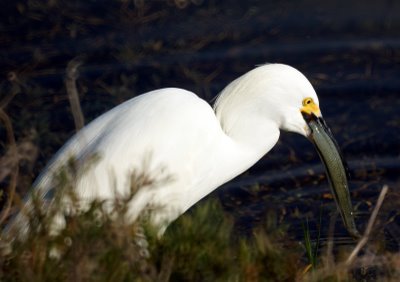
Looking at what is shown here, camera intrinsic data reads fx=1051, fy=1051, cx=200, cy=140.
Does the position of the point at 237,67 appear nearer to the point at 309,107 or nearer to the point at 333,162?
the point at 333,162

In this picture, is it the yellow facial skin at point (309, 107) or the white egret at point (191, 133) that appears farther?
the yellow facial skin at point (309, 107)

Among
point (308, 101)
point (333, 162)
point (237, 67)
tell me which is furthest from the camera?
point (237, 67)

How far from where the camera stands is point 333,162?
5.61 metres

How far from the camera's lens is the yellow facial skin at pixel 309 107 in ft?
17.4

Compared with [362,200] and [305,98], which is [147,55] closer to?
[362,200]

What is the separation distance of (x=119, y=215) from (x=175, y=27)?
17.4 ft

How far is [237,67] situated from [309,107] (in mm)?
3000

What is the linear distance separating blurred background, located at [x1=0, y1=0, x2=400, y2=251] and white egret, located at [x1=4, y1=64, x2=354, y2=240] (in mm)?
1129

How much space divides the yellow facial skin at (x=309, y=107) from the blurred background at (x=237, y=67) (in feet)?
4.03

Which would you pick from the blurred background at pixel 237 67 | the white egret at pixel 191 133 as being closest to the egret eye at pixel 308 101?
the white egret at pixel 191 133

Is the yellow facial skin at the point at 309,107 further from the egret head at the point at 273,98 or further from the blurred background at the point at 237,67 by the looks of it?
the blurred background at the point at 237,67

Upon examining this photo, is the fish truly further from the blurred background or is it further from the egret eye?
the blurred background

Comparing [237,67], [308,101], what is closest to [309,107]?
[308,101]

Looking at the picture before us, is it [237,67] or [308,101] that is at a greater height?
[308,101]
